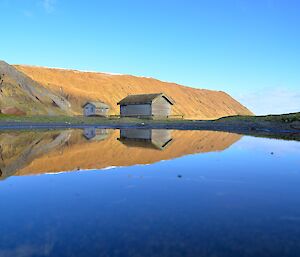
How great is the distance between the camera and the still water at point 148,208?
592 centimetres

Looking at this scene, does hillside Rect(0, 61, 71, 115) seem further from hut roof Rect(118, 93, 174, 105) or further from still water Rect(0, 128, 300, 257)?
still water Rect(0, 128, 300, 257)

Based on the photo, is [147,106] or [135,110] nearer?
[147,106]

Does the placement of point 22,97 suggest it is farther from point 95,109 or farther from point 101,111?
point 101,111

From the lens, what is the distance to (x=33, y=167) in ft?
48.1

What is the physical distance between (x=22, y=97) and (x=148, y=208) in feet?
234

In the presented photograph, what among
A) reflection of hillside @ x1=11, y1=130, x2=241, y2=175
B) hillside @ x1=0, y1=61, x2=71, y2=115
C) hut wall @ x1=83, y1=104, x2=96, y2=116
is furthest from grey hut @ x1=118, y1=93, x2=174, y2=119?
reflection of hillside @ x1=11, y1=130, x2=241, y2=175

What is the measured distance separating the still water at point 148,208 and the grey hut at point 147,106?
5707 cm

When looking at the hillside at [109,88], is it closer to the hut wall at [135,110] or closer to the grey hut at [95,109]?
the grey hut at [95,109]

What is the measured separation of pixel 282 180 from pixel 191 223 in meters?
6.42

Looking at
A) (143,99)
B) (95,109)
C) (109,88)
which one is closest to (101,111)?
(95,109)

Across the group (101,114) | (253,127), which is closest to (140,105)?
(101,114)

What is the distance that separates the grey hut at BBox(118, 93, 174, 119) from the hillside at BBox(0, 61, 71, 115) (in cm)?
1702

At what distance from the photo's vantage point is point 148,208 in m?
8.32

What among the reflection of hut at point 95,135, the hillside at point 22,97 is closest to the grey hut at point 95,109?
the hillside at point 22,97
